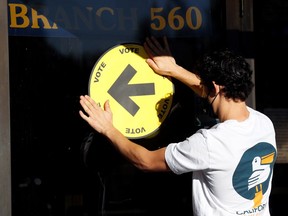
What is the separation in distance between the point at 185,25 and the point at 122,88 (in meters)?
0.56

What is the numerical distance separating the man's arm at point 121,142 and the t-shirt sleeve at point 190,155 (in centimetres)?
5

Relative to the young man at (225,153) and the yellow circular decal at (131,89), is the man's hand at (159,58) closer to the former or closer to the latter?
the yellow circular decal at (131,89)

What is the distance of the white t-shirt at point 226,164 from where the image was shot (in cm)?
289

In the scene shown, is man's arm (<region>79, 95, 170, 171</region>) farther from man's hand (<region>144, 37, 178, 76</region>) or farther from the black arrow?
man's hand (<region>144, 37, 178, 76</region>)

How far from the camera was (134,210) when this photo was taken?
12.4 ft

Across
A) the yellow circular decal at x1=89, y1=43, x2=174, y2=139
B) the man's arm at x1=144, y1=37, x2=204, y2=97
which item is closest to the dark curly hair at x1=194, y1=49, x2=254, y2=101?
the man's arm at x1=144, y1=37, x2=204, y2=97

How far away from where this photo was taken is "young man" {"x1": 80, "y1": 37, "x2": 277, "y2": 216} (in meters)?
2.90

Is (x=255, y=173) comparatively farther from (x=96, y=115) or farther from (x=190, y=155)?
(x=96, y=115)

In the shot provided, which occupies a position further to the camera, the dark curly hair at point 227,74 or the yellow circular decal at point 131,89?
the yellow circular decal at point 131,89

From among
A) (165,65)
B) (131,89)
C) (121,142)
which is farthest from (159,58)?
(121,142)

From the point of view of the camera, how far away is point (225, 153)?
2.90 m

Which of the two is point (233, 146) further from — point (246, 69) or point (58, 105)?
point (58, 105)

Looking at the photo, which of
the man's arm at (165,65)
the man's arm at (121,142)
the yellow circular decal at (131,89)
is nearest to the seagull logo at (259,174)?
the man's arm at (121,142)

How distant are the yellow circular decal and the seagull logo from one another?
80 cm
